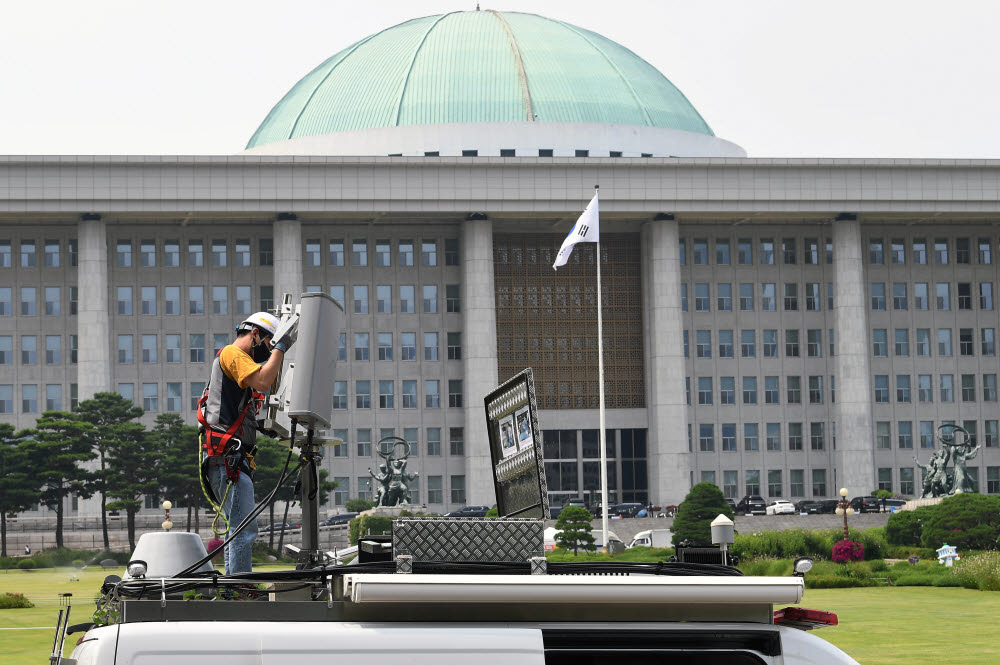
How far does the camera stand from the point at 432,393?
91875 millimetres

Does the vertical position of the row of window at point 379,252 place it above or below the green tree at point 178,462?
above

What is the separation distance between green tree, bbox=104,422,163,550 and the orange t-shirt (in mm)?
65865

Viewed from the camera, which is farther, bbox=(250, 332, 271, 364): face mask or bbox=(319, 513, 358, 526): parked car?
bbox=(319, 513, 358, 526): parked car

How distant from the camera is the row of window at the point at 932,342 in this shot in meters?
94.9

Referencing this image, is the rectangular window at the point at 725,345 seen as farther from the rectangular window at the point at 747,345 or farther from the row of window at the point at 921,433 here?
the row of window at the point at 921,433

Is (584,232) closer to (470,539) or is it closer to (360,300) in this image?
(360,300)

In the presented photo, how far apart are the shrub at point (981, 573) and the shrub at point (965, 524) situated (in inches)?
566

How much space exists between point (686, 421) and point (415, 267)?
2020 cm

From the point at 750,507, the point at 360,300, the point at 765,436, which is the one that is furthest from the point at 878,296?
the point at 360,300

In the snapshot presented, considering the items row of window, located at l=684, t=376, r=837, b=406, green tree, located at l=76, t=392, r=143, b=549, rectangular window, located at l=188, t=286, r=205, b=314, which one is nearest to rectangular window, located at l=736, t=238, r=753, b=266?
row of window, located at l=684, t=376, r=837, b=406

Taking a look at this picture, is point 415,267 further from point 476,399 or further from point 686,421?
point 686,421

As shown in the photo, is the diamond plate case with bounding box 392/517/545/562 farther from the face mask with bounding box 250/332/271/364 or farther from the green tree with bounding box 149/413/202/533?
the green tree with bounding box 149/413/202/533

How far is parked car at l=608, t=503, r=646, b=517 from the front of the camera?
3263 inches

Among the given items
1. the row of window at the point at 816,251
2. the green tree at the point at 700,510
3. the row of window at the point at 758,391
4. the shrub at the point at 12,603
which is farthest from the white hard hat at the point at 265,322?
the row of window at the point at 816,251
